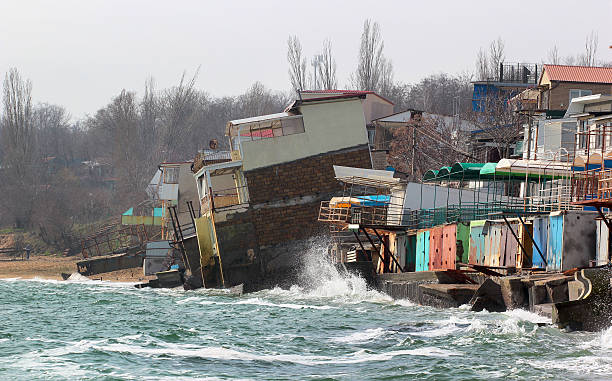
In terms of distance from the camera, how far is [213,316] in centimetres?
2972

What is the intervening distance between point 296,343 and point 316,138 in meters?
20.8

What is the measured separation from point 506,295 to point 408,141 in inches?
1495

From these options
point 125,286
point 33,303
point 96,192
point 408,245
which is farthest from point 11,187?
point 408,245

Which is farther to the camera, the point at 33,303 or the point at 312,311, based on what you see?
the point at 33,303

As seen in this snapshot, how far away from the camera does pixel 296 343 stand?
21.6 metres

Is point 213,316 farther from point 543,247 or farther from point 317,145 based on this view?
point 317,145

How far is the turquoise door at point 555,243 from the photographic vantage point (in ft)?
80.5

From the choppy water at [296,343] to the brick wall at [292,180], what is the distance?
8.01m

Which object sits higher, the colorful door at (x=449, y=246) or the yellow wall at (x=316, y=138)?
the yellow wall at (x=316, y=138)

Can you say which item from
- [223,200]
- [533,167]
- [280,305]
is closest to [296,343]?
[280,305]

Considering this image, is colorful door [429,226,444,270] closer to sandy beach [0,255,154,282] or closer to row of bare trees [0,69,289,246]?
sandy beach [0,255,154,282]

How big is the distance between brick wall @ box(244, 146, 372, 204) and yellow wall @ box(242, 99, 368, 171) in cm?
32

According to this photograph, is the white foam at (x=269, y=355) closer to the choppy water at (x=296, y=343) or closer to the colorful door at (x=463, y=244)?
the choppy water at (x=296, y=343)

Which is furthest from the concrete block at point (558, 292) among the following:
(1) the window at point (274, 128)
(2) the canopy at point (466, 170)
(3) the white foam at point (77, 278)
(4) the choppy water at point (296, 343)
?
(3) the white foam at point (77, 278)
